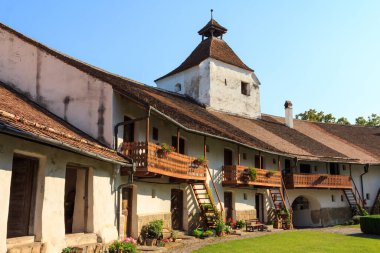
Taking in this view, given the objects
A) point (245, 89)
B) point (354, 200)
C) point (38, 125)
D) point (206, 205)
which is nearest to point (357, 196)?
point (354, 200)

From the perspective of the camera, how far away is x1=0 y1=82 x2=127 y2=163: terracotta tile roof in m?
11.4

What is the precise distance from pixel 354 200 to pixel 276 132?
8133 millimetres

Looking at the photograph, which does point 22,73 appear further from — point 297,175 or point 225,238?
point 297,175

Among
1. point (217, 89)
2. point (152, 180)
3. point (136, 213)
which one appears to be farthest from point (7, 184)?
point (217, 89)

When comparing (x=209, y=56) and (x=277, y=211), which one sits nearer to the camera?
(x=277, y=211)

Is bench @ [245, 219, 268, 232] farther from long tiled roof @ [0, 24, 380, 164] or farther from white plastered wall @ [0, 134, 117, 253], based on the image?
white plastered wall @ [0, 134, 117, 253]

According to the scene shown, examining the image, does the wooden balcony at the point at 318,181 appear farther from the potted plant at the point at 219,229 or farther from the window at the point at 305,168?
the potted plant at the point at 219,229

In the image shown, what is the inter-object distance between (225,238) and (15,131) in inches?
485

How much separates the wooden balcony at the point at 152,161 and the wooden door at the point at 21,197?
15.1 feet

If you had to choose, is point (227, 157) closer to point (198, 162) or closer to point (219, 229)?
point (198, 162)

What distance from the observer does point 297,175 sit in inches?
1121

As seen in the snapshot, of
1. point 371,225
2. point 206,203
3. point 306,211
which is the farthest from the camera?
point 306,211

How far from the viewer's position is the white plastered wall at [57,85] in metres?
16.6

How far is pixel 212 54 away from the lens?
111 ft
